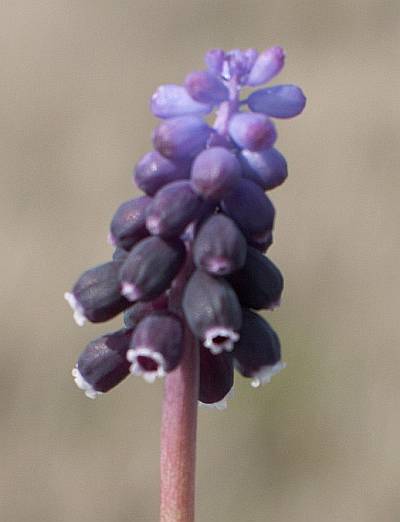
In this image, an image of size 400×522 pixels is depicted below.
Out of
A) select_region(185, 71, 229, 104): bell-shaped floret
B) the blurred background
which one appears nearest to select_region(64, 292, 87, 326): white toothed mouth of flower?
select_region(185, 71, 229, 104): bell-shaped floret

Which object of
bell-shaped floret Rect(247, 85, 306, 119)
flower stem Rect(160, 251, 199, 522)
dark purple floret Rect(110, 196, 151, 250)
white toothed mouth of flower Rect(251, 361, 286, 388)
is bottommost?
flower stem Rect(160, 251, 199, 522)

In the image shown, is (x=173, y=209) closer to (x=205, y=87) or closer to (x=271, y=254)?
(x=205, y=87)

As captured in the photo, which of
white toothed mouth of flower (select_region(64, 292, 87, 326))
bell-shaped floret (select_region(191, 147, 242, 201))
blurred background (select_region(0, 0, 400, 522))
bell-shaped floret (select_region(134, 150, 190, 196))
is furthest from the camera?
→ blurred background (select_region(0, 0, 400, 522))

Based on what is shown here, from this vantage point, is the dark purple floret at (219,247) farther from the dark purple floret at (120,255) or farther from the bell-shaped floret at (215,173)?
the dark purple floret at (120,255)

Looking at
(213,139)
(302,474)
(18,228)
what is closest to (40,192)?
(18,228)

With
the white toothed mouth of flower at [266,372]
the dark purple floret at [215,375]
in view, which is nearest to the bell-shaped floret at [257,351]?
the white toothed mouth of flower at [266,372]

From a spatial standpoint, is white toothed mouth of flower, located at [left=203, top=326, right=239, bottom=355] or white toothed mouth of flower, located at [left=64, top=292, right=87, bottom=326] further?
white toothed mouth of flower, located at [left=64, top=292, right=87, bottom=326]

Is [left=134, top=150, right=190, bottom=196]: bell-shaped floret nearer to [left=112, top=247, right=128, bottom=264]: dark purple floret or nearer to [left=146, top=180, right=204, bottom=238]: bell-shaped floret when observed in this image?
[left=146, top=180, right=204, bottom=238]: bell-shaped floret
